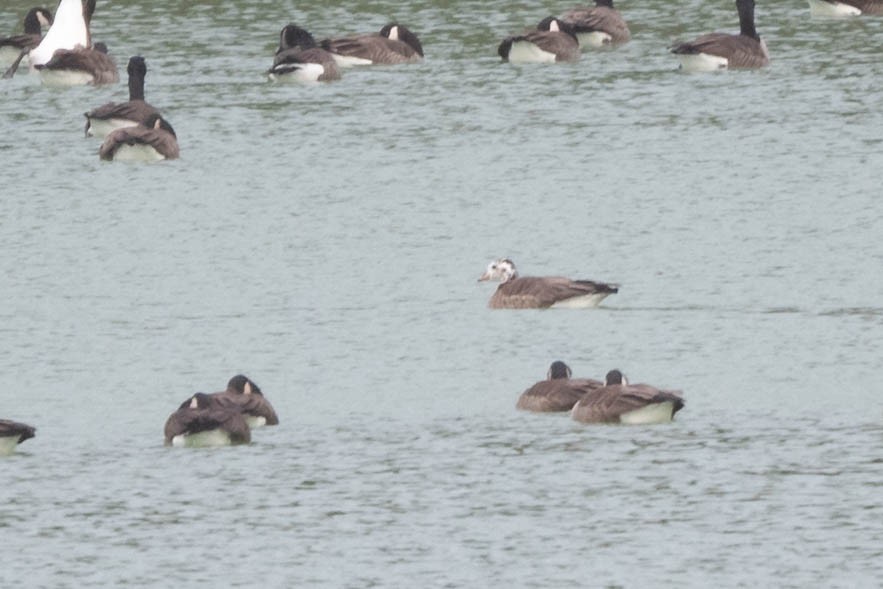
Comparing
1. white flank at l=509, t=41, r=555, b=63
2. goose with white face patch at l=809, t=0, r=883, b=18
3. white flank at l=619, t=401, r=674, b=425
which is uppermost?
white flank at l=619, t=401, r=674, b=425

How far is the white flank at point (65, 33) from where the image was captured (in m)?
42.2

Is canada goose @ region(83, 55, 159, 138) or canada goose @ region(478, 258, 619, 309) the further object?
canada goose @ region(83, 55, 159, 138)

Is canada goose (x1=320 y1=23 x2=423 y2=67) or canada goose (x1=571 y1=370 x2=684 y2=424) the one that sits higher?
canada goose (x1=571 y1=370 x2=684 y2=424)

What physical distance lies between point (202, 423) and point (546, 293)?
5.84m

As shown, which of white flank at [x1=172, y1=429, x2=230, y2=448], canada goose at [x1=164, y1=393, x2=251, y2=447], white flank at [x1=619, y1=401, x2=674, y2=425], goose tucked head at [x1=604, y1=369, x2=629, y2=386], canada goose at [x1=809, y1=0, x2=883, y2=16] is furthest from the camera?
canada goose at [x1=809, y1=0, x2=883, y2=16]

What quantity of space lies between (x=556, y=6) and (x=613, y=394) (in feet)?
99.2

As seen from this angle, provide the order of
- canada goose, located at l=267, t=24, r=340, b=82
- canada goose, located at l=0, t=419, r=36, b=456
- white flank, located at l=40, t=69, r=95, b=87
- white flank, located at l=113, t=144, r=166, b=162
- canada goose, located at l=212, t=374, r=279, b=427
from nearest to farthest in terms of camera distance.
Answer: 1. canada goose, located at l=0, t=419, r=36, b=456
2. canada goose, located at l=212, t=374, r=279, b=427
3. white flank, located at l=113, t=144, r=166, b=162
4. canada goose, located at l=267, t=24, r=340, b=82
5. white flank, located at l=40, t=69, r=95, b=87

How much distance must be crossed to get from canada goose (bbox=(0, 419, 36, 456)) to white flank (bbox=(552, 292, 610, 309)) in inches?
251

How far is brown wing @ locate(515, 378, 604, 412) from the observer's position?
20.4 meters

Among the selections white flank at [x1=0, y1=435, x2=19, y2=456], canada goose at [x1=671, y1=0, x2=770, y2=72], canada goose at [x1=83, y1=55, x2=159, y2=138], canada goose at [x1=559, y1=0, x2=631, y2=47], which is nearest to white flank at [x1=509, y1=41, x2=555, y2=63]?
canada goose at [x1=559, y1=0, x2=631, y2=47]

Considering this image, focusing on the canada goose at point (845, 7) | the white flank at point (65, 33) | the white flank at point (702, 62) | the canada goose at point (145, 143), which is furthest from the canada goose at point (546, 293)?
the canada goose at point (845, 7)

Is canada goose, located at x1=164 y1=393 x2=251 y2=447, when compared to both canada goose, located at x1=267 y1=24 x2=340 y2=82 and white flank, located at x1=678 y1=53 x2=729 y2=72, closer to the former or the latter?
canada goose, located at x1=267 y1=24 x2=340 y2=82

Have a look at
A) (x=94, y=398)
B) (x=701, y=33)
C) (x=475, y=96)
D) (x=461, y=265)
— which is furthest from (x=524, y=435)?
(x=701, y=33)

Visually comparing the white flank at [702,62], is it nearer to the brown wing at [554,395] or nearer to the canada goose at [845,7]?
the canada goose at [845,7]
